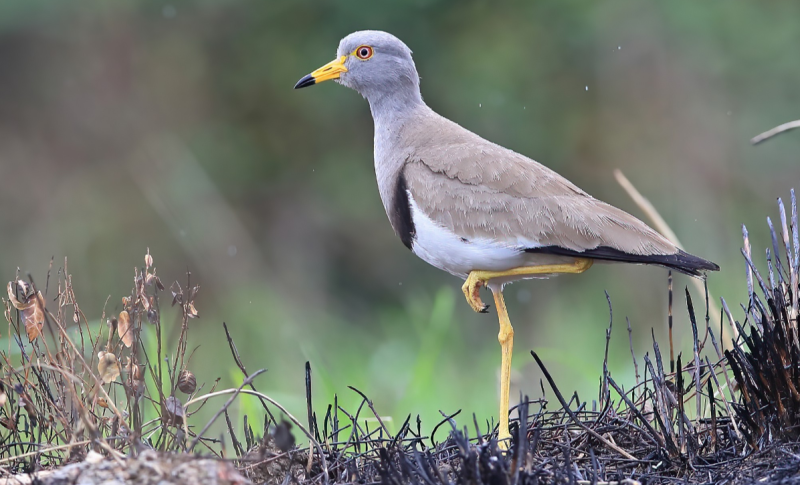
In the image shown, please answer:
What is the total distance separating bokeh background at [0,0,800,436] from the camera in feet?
26.3

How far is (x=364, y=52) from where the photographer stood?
443cm

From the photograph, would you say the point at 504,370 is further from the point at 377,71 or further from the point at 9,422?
the point at 9,422

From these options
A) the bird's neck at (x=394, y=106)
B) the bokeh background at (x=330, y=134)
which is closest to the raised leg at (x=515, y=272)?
the bird's neck at (x=394, y=106)

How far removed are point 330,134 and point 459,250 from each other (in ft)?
17.4

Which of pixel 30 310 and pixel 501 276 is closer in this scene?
pixel 30 310

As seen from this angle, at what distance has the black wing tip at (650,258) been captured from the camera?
3.31m

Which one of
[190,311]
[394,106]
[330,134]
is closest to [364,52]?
[394,106]

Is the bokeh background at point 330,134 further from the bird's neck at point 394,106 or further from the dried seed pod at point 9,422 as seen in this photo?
the dried seed pod at point 9,422

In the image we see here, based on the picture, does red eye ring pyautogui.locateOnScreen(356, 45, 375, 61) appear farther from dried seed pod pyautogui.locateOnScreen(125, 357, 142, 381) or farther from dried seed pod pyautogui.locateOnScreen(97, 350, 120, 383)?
dried seed pod pyautogui.locateOnScreen(97, 350, 120, 383)

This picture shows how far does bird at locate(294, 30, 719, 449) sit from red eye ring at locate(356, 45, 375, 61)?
65 cm

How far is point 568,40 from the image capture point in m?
8.36

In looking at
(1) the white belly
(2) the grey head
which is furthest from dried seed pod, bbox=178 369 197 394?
(2) the grey head

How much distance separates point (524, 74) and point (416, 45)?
3.46 feet

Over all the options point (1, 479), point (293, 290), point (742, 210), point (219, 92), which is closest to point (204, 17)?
point (219, 92)
